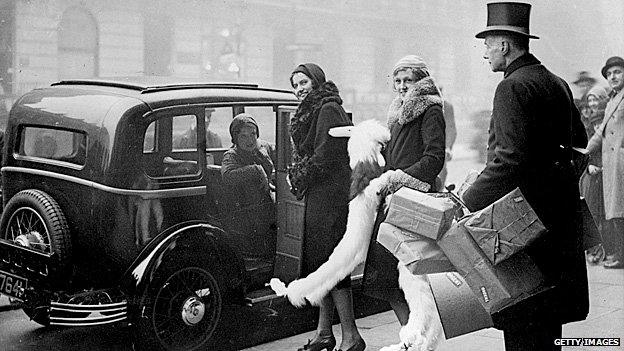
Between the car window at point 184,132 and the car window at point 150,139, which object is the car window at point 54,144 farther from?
the car window at point 184,132

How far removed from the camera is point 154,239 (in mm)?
4734

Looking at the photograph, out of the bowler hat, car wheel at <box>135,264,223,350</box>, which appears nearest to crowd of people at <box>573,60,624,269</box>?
the bowler hat

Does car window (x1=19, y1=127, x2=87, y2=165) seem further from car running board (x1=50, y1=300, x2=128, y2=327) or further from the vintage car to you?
car running board (x1=50, y1=300, x2=128, y2=327)

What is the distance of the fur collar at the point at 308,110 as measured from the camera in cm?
505

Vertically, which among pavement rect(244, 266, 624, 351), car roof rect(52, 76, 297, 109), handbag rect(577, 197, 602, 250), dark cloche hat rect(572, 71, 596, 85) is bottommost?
pavement rect(244, 266, 624, 351)

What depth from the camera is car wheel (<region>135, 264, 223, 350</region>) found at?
4.74 metres

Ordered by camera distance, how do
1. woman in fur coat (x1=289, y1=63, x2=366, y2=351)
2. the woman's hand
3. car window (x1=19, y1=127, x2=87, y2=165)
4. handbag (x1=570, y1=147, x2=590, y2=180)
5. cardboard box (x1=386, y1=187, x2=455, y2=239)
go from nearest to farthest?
1. cardboard box (x1=386, y1=187, x2=455, y2=239)
2. handbag (x1=570, y1=147, x2=590, y2=180)
3. car window (x1=19, y1=127, x2=87, y2=165)
4. woman in fur coat (x1=289, y1=63, x2=366, y2=351)
5. the woman's hand

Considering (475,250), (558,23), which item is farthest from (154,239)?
(558,23)

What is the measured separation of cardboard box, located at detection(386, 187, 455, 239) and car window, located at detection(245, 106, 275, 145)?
1054 millimetres

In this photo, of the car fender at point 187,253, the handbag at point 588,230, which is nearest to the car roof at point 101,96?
the car fender at point 187,253

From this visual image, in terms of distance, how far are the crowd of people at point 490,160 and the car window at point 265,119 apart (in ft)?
0.21

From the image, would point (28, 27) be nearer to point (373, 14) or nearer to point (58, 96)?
point (58, 96)

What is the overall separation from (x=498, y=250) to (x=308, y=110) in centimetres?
150

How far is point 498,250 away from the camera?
412 centimetres
